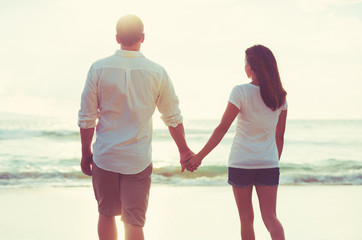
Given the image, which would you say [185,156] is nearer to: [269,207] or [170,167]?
[269,207]

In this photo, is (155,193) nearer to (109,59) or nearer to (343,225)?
(343,225)

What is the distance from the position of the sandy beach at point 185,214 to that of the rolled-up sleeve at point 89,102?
7.59ft

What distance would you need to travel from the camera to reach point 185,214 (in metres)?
5.69

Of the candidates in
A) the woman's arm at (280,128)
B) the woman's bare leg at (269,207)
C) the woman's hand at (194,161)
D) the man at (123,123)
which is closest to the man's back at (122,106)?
the man at (123,123)

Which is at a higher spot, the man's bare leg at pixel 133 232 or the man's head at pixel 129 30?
the man's head at pixel 129 30

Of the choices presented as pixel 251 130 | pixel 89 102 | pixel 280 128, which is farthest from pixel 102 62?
pixel 280 128

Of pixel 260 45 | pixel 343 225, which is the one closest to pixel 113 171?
pixel 260 45

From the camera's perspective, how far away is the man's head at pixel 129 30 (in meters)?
2.70

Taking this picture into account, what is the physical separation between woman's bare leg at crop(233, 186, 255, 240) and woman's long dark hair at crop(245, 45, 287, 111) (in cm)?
60

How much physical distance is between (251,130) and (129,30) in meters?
1.05

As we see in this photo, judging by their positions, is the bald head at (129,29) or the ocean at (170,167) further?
the ocean at (170,167)

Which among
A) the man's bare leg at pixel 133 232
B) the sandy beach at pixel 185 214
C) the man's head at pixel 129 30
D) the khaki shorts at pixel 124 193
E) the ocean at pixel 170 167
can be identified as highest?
the man's head at pixel 129 30

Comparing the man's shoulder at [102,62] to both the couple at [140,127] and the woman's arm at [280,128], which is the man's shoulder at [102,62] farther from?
the woman's arm at [280,128]

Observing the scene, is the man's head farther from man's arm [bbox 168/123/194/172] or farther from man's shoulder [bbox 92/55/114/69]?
man's arm [bbox 168/123/194/172]
